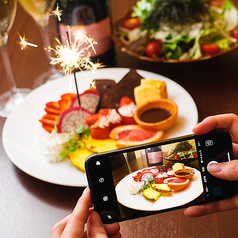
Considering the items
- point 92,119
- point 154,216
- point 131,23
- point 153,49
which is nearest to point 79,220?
point 154,216

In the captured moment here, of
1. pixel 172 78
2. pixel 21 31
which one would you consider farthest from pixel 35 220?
pixel 21 31

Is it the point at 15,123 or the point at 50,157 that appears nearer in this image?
the point at 50,157

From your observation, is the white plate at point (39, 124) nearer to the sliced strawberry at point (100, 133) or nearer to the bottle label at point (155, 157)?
the sliced strawberry at point (100, 133)

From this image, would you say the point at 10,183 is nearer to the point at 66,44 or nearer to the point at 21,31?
the point at 66,44

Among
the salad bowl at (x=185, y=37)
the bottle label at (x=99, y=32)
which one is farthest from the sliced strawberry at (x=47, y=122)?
the salad bowl at (x=185, y=37)

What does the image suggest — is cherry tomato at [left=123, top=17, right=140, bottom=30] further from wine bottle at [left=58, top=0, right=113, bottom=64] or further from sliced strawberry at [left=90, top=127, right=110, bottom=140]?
sliced strawberry at [left=90, top=127, right=110, bottom=140]

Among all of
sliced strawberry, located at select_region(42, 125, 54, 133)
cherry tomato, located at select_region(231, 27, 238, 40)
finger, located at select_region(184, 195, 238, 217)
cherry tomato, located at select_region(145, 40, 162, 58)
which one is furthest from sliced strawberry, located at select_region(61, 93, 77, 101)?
cherry tomato, located at select_region(231, 27, 238, 40)

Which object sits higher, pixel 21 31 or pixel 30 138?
pixel 21 31
